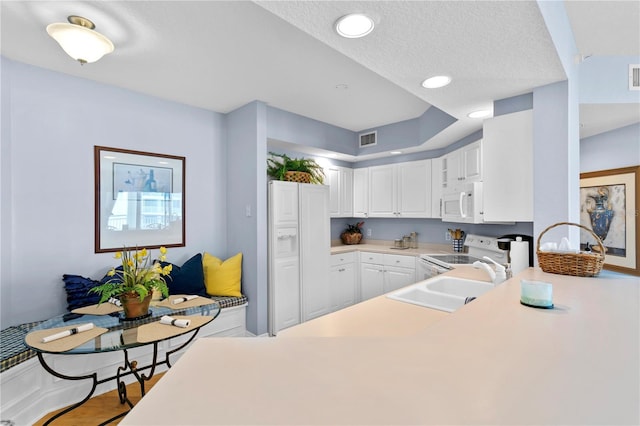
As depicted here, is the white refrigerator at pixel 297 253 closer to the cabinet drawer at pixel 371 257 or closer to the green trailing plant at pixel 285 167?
the green trailing plant at pixel 285 167

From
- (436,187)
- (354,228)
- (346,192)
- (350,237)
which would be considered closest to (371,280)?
(350,237)

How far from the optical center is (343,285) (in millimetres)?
4121

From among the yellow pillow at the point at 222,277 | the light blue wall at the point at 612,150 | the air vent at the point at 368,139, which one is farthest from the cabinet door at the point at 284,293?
the light blue wall at the point at 612,150

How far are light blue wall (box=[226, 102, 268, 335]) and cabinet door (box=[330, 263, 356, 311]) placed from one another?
1101 mm

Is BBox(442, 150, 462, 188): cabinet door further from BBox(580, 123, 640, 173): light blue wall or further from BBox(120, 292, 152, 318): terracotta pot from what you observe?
BBox(120, 292, 152, 318): terracotta pot

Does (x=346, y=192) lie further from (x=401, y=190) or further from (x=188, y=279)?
(x=188, y=279)

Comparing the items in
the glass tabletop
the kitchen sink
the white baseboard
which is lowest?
the white baseboard

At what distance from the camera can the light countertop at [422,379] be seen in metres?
0.46

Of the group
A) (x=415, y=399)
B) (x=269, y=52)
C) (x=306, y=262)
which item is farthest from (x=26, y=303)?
(x=415, y=399)

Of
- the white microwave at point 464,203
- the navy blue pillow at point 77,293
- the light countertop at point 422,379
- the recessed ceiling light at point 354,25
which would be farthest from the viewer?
the white microwave at point 464,203

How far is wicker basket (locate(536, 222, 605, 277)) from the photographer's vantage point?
147 centimetres

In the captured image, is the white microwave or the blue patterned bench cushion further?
the white microwave

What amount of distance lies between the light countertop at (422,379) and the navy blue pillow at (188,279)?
99.0 inches

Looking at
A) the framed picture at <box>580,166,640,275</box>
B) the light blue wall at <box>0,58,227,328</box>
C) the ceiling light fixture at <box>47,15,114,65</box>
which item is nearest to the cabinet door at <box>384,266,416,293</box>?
the framed picture at <box>580,166,640,275</box>
